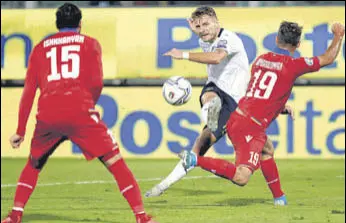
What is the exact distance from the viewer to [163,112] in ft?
57.5

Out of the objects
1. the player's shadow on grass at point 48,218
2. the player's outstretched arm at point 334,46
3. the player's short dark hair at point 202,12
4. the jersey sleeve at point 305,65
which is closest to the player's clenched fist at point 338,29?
the player's outstretched arm at point 334,46

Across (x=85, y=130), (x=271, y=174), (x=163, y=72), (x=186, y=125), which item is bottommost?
(x=186, y=125)

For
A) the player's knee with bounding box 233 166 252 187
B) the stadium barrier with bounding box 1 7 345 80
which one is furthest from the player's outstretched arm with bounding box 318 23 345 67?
the stadium barrier with bounding box 1 7 345 80

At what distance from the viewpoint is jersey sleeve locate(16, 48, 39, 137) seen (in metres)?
8.87

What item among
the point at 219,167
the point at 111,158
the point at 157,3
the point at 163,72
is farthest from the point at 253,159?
the point at 157,3

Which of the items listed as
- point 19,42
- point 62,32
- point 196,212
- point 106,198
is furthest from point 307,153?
point 62,32

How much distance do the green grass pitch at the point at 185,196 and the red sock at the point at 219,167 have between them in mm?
336

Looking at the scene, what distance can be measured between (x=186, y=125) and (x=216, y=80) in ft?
19.7

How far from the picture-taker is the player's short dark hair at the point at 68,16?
29.2 feet

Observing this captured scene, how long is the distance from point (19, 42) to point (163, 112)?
234cm

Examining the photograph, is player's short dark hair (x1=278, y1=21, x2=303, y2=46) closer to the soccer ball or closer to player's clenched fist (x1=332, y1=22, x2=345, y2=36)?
player's clenched fist (x1=332, y1=22, x2=345, y2=36)

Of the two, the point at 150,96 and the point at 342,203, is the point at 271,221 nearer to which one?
the point at 342,203

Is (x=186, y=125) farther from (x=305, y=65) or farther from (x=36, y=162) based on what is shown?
(x=36, y=162)

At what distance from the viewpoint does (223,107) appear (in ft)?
37.3
